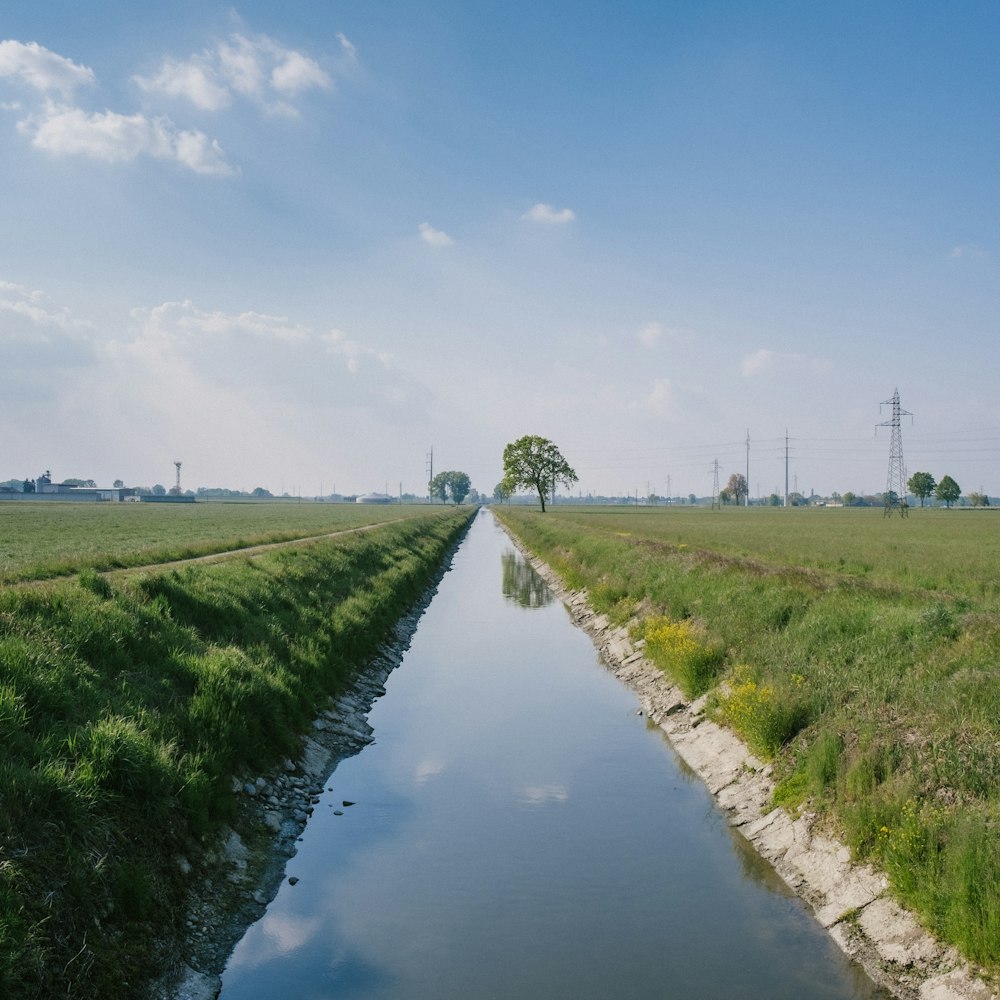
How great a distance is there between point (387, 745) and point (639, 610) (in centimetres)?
1190

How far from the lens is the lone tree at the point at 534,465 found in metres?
118

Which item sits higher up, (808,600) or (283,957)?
(808,600)

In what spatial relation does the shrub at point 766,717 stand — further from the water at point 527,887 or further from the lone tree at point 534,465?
the lone tree at point 534,465

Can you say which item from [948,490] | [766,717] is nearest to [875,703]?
[766,717]

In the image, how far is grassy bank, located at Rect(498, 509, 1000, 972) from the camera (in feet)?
25.3

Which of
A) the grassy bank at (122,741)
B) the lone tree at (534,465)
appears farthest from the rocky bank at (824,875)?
the lone tree at (534,465)

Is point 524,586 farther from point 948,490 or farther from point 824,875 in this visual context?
point 948,490

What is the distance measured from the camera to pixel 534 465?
11875cm

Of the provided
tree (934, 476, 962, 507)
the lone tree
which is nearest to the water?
the lone tree

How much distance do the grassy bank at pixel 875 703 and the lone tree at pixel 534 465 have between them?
311ft

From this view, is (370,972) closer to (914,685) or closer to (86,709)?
(86,709)

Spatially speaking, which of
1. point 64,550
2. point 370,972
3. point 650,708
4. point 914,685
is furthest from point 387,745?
point 64,550

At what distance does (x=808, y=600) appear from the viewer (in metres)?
17.1

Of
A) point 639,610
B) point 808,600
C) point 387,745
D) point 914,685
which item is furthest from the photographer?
point 639,610
